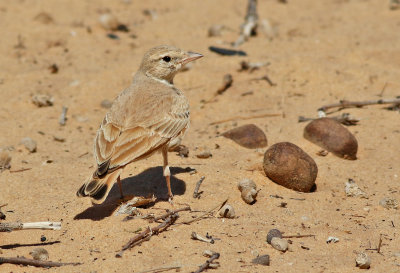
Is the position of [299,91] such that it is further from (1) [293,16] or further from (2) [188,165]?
(1) [293,16]

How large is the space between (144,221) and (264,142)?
7.23ft

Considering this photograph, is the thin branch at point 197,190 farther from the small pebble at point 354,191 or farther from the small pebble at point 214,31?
the small pebble at point 214,31

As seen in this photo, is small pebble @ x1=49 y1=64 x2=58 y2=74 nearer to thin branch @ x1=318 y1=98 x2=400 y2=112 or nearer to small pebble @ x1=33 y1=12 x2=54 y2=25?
small pebble @ x1=33 y1=12 x2=54 y2=25

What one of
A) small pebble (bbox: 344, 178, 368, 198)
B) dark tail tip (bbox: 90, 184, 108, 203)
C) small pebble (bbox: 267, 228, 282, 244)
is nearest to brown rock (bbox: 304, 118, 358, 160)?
small pebble (bbox: 344, 178, 368, 198)

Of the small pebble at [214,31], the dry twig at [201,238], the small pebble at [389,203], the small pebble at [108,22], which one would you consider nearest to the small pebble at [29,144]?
the dry twig at [201,238]

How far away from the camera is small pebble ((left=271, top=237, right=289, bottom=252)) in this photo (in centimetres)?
419

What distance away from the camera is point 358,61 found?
8.65m

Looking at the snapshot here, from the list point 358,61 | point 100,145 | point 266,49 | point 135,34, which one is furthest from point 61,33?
point 100,145

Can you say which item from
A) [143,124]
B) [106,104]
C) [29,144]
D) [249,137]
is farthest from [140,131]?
[106,104]

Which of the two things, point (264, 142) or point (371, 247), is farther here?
point (264, 142)

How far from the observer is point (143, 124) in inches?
193

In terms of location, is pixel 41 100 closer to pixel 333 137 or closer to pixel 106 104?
Result: pixel 106 104

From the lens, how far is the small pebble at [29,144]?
6520 millimetres

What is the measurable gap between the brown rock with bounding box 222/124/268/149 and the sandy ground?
110 mm
